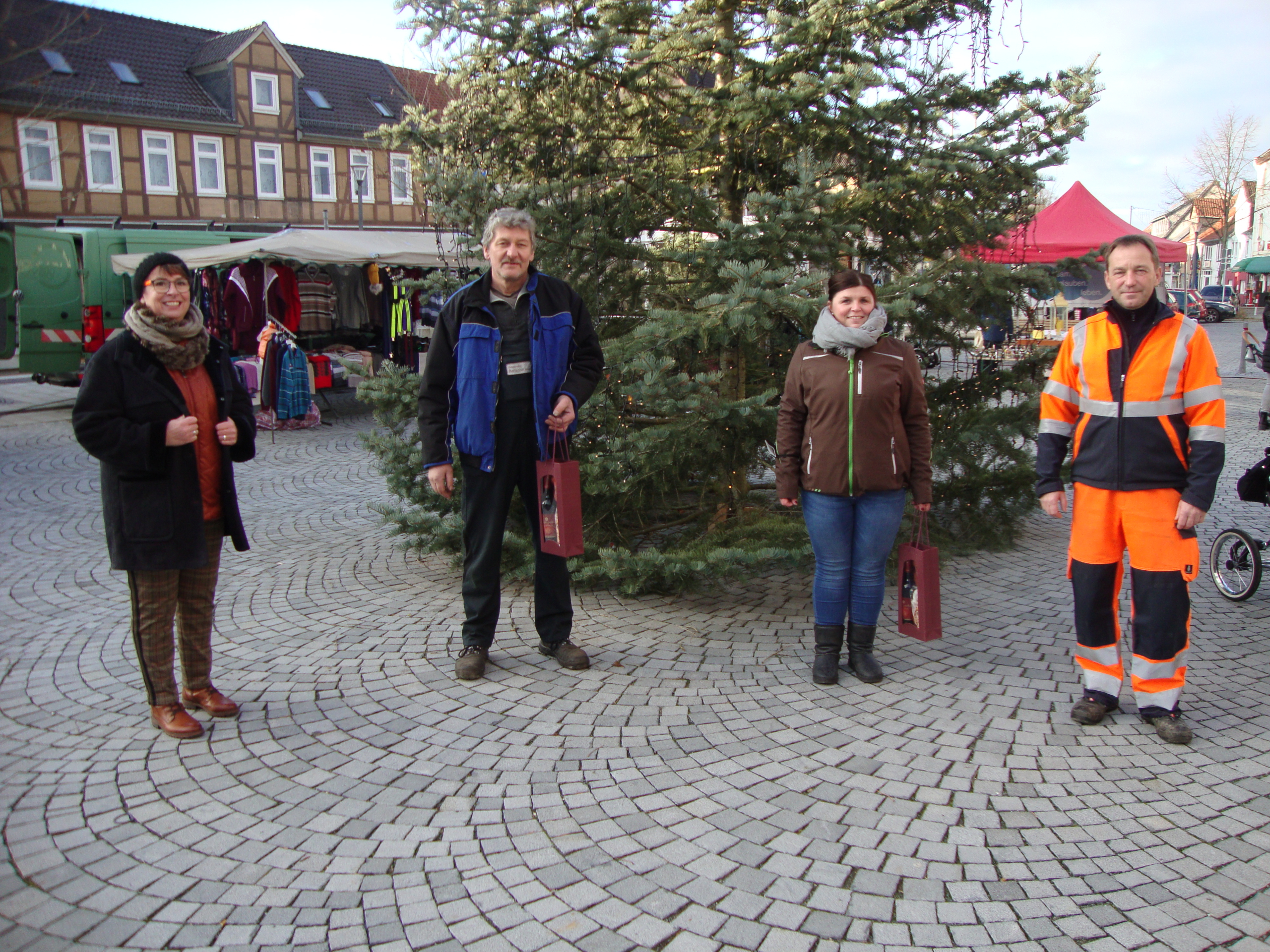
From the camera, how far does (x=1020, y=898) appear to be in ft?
9.07

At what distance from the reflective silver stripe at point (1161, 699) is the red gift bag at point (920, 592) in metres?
0.84

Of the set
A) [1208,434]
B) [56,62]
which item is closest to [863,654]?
[1208,434]

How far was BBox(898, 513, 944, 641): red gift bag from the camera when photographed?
426cm

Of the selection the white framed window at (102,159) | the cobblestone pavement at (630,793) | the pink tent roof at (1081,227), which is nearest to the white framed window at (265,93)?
the white framed window at (102,159)

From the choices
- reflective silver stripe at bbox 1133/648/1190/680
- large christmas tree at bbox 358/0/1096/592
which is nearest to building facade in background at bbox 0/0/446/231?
large christmas tree at bbox 358/0/1096/592

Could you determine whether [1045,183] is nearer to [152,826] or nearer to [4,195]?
[152,826]

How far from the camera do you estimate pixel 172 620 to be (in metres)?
3.92

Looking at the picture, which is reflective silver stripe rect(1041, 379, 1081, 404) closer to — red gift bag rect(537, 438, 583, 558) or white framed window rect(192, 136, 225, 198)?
red gift bag rect(537, 438, 583, 558)

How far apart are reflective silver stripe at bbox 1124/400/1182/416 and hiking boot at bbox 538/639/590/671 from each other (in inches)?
103

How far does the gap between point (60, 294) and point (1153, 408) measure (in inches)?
617

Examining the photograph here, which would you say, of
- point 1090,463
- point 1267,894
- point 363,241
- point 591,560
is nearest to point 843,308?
point 1090,463

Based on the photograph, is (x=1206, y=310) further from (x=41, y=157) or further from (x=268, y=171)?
(x=41, y=157)

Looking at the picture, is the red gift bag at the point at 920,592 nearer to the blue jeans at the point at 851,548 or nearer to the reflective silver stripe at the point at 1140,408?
the blue jeans at the point at 851,548

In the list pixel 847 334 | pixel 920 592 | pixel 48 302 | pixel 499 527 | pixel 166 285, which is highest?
pixel 48 302
